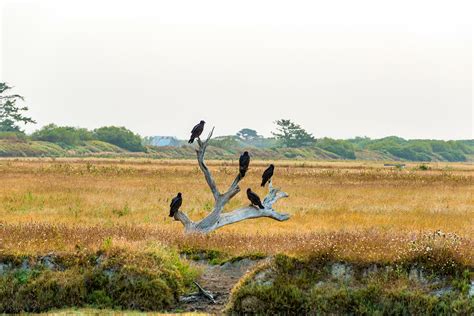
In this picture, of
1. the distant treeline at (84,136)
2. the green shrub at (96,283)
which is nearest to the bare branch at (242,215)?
the green shrub at (96,283)

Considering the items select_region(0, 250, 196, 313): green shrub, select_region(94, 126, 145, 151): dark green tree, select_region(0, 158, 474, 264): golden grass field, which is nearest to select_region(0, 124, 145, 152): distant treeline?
select_region(94, 126, 145, 151): dark green tree

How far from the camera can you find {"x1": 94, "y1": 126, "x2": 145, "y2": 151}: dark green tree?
178250 millimetres

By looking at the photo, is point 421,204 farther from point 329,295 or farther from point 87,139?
point 87,139

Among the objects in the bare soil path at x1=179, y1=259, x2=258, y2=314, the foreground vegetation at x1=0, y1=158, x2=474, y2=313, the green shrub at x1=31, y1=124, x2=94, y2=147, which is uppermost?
the green shrub at x1=31, y1=124, x2=94, y2=147

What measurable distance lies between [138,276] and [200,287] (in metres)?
1.41

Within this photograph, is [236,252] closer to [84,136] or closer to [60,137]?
[60,137]

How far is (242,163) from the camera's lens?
2034 cm

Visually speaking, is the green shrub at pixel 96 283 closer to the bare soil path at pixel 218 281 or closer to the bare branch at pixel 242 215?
the bare soil path at pixel 218 281

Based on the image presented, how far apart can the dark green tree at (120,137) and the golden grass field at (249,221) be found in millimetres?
120356

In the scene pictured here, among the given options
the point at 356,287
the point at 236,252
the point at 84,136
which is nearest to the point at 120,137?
the point at 84,136

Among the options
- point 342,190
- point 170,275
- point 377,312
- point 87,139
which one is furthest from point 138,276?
point 87,139

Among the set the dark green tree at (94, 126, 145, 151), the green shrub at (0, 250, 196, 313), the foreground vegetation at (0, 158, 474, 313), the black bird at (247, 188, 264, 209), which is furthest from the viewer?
the dark green tree at (94, 126, 145, 151)

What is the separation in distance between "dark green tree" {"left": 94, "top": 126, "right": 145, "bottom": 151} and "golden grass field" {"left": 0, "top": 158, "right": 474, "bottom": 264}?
120 metres

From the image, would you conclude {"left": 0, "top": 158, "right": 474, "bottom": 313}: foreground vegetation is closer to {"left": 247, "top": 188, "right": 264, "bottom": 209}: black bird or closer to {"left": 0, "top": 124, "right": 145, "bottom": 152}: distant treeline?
{"left": 247, "top": 188, "right": 264, "bottom": 209}: black bird
